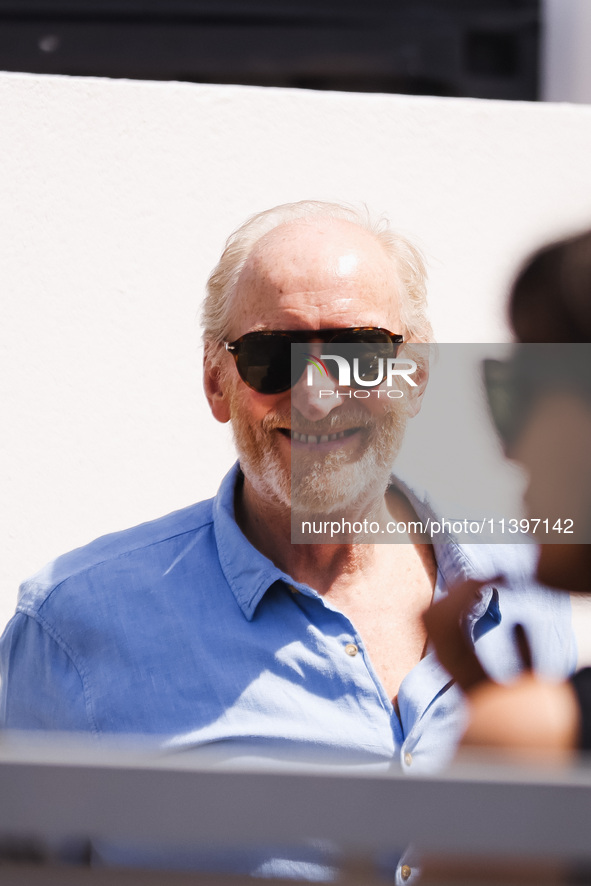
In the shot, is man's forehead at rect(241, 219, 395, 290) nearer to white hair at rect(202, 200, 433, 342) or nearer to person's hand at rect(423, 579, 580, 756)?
white hair at rect(202, 200, 433, 342)

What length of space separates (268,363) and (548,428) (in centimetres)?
63

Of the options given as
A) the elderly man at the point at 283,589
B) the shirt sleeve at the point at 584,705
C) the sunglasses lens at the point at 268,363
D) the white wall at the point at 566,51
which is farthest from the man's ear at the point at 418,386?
the white wall at the point at 566,51

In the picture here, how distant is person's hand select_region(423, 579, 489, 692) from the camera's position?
1.30 metres

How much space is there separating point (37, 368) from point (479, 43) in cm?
210

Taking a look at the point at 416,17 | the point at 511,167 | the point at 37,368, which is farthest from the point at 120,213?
the point at 416,17

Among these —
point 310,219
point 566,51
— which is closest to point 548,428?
point 310,219

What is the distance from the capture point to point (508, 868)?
66cm

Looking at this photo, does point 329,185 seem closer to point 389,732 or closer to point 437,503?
point 437,503

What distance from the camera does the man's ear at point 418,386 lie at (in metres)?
1.43

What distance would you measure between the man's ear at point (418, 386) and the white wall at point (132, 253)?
0.47 feet

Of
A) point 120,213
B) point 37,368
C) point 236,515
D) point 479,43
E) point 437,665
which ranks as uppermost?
point 479,43

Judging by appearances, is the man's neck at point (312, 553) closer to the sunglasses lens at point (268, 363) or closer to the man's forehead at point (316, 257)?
the sunglasses lens at point (268, 363)

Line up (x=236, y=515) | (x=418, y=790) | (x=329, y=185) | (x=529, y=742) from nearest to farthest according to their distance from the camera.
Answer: (x=418, y=790), (x=529, y=742), (x=236, y=515), (x=329, y=185)

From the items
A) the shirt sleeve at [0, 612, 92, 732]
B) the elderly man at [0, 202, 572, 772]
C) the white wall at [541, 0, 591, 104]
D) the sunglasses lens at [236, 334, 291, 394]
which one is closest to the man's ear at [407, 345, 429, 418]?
the elderly man at [0, 202, 572, 772]
